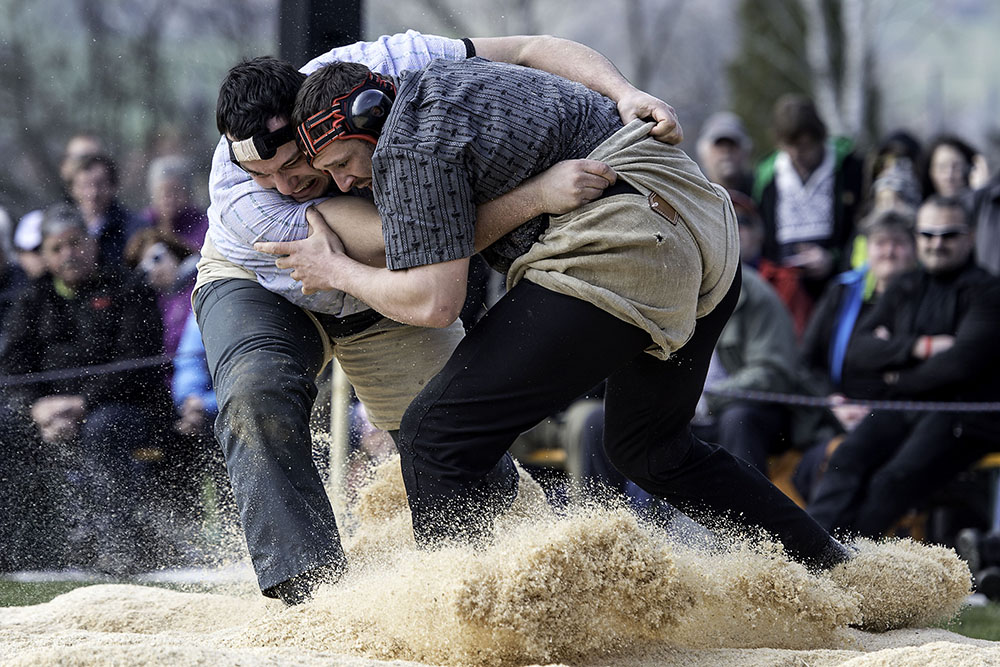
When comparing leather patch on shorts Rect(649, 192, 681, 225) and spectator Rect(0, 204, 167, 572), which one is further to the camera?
spectator Rect(0, 204, 167, 572)

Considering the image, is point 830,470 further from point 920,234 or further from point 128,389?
point 128,389

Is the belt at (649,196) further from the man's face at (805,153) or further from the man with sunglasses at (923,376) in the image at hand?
the man's face at (805,153)

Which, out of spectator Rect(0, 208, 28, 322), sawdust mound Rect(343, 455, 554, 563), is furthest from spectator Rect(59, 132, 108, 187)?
sawdust mound Rect(343, 455, 554, 563)

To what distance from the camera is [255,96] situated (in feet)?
9.56

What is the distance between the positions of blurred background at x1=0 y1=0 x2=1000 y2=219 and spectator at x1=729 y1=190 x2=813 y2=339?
63.1 inches

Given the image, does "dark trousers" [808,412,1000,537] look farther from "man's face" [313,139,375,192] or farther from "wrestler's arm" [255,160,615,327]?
"man's face" [313,139,375,192]

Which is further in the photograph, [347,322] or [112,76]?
[112,76]

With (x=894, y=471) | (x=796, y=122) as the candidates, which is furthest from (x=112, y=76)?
(x=894, y=471)

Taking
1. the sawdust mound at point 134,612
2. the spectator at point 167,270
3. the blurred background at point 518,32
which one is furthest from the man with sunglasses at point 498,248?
the spectator at point 167,270

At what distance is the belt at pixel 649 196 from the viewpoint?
2.81 m

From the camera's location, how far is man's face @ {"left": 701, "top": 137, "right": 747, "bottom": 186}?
7.30 meters

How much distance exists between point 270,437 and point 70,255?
2731 mm

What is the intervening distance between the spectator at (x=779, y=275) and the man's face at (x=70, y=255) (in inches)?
126

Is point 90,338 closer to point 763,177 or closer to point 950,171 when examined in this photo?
point 763,177
